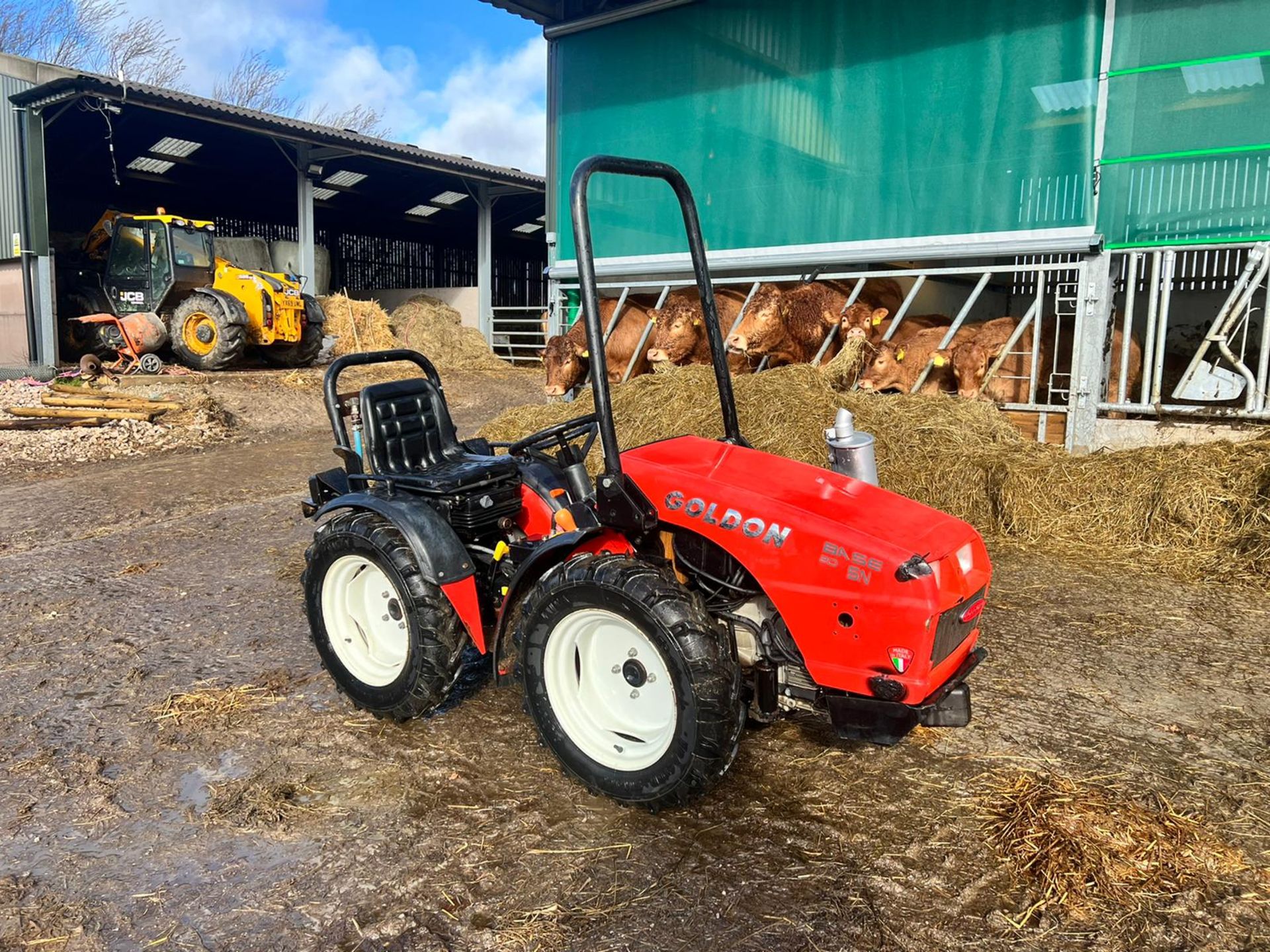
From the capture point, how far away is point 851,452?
320 centimetres

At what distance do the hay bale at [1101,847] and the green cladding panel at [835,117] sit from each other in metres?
6.03

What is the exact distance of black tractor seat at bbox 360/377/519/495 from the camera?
11.3ft

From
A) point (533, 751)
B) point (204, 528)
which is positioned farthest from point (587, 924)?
point (204, 528)

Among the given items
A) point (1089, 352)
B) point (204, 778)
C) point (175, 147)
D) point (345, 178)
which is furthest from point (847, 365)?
point (345, 178)

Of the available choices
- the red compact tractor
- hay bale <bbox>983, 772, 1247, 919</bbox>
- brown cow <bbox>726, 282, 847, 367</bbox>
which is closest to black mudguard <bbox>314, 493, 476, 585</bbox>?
the red compact tractor

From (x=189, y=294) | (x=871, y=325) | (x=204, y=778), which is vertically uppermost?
(x=189, y=294)

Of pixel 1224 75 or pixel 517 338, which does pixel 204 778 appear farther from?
pixel 517 338

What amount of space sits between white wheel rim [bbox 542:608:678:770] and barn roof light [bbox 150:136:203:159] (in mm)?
20485

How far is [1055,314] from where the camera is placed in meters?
7.95

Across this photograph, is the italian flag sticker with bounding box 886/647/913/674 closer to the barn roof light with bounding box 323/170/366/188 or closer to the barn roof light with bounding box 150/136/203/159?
the barn roof light with bounding box 150/136/203/159

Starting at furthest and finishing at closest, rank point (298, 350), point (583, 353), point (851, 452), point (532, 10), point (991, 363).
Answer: point (298, 350)
point (532, 10)
point (583, 353)
point (991, 363)
point (851, 452)

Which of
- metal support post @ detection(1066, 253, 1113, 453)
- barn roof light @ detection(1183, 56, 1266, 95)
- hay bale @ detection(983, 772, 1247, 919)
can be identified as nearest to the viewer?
hay bale @ detection(983, 772, 1247, 919)

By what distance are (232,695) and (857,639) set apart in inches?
97.7

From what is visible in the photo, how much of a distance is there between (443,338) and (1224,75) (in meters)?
16.4
